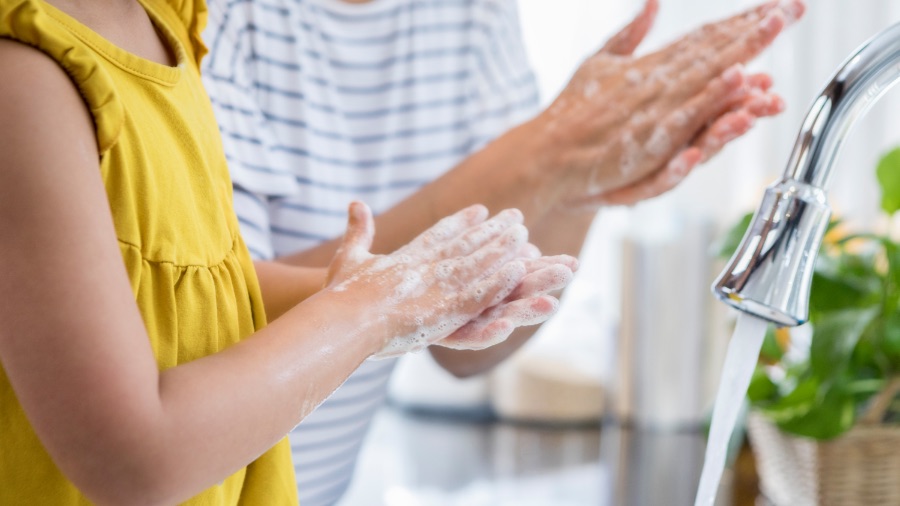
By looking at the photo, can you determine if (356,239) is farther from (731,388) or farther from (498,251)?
(731,388)

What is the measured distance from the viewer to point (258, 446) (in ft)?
1.43

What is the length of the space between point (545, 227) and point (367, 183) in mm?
224

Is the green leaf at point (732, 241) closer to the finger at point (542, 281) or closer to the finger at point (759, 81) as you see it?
the finger at point (759, 81)

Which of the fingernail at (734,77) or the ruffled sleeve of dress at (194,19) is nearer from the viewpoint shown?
the ruffled sleeve of dress at (194,19)

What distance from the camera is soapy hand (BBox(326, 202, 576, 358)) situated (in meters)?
0.50

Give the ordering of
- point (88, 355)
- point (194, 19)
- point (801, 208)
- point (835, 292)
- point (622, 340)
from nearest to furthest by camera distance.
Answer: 1. point (88, 355)
2. point (801, 208)
3. point (194, 19)
4. point (835, 292)
5. point (622, 340)

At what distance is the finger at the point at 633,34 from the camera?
0.82 m

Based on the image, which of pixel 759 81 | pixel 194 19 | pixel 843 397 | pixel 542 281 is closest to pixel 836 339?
pixel 843 397

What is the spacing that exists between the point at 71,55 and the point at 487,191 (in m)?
0.45

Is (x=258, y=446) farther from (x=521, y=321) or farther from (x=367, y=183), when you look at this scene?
(x=367, y=183)

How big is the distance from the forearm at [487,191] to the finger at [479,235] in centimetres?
25

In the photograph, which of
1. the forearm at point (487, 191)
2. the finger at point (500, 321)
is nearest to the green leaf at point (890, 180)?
the forearm at point (487, 191)

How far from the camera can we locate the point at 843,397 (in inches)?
38.6

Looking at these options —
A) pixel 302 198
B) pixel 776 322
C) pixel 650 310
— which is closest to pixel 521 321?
pixel 776 322
